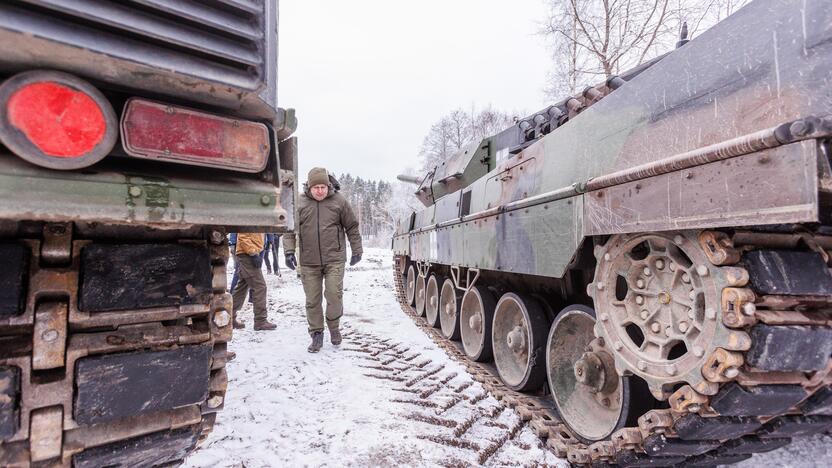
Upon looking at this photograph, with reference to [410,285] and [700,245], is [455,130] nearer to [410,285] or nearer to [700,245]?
[410,285]

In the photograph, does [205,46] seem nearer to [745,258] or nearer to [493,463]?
[745,258]

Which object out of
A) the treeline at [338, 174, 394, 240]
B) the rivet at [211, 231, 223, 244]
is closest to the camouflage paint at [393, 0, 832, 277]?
the rivet at [211, 231, 223, 244]

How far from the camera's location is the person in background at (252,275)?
4.97m

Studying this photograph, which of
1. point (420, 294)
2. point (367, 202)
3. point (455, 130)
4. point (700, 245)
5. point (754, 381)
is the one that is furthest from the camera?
point (367, 202)

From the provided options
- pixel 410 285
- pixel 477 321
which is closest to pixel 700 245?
pixel 477 321

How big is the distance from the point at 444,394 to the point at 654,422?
1.84 metres

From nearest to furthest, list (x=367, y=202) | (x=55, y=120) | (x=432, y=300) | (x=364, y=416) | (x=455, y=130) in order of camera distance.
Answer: (x=55, y=120), (x=364, y=416), (x=432, y=300), (x=455, y=130), (x=367, y=202)

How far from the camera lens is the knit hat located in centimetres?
453

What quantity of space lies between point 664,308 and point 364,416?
2.05 m

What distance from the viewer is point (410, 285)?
7.87 meters

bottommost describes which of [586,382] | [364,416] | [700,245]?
[364,416]

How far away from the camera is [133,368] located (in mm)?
1180

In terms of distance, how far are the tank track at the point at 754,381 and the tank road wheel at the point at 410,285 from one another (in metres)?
5.70

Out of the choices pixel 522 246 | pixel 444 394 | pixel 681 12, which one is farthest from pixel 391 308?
pixel 681 12
